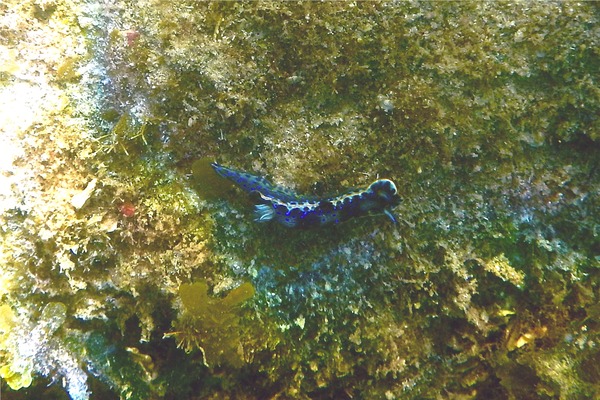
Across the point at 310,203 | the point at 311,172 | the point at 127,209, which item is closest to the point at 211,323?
the point at 127,209

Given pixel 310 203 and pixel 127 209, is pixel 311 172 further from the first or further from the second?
pixel 127 209

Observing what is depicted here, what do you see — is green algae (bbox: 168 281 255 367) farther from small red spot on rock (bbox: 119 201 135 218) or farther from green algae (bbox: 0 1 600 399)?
small red spot on rock (bbox: 119 201 135 218)

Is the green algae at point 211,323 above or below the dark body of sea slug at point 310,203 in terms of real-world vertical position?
below

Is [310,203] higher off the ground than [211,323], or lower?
higher

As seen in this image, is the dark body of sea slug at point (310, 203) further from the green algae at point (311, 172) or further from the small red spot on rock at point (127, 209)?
the small red spot on rock at point (127, 209)

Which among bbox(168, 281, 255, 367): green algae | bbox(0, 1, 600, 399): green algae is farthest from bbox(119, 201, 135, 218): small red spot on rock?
bbox(168, 281, 255, 367): green algae

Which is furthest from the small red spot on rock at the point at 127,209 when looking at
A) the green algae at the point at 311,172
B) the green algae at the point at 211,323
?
the green algae at the point at 211,323
